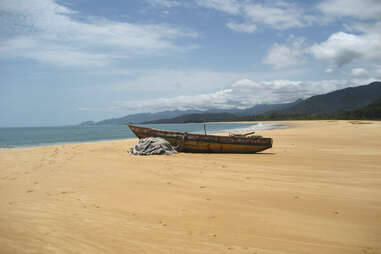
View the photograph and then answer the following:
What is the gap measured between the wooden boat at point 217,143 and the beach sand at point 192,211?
5351mm

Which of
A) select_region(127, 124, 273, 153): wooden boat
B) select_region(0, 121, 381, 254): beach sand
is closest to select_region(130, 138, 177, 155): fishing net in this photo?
select_region(127, 124, 273, 153): wooden boat

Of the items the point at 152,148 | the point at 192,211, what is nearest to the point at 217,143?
the point at 152,148

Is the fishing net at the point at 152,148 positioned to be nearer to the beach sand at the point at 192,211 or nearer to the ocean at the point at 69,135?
the beach sand at the point at 192,211

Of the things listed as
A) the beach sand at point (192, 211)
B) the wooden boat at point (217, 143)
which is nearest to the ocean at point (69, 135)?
the wooden boat at point (217, 143)

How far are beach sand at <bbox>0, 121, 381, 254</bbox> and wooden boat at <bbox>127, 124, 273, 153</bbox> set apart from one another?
5.35 meters

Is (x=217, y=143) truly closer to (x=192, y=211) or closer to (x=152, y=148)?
(x=152, y=148)

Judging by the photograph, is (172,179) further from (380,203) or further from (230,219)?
(380,203)

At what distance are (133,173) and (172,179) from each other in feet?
5.46

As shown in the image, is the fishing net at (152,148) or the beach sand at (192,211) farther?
the fishing net at (152,148)

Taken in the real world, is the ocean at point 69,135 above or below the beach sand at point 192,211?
above

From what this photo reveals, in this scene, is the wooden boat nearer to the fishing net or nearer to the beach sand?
the fishing net

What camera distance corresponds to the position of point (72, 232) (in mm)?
3971


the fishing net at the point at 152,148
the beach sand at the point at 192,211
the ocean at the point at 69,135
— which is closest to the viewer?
the beach sand at the point at 192,211

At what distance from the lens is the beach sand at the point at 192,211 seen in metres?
3.59
